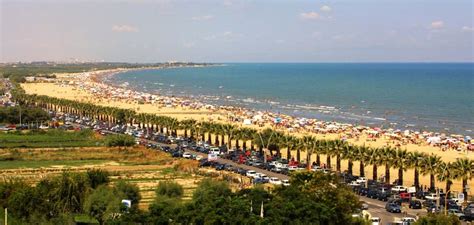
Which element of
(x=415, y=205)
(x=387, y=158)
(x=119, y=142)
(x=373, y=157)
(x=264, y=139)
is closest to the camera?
(x=415, y=205)

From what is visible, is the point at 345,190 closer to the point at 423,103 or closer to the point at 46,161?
the point at 46,161

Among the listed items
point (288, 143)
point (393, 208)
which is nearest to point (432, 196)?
point (393, 208)

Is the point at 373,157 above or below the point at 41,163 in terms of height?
above

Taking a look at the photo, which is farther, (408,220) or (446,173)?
(446,173)

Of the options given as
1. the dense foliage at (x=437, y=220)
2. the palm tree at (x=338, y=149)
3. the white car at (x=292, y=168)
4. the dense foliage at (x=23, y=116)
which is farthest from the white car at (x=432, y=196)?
the dense foliage at (x=23, y=116)

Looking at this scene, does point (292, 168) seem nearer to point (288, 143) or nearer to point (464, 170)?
point (288, 143)

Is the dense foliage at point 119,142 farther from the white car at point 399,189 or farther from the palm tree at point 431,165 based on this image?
the palm tree at point 431,165

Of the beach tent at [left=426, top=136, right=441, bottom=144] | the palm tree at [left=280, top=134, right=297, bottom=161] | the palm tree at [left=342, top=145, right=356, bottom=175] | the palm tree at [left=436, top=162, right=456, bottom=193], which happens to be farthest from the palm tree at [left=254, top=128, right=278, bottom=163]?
the palm tree at [left=436, top=162, right=456, bottom=193]
